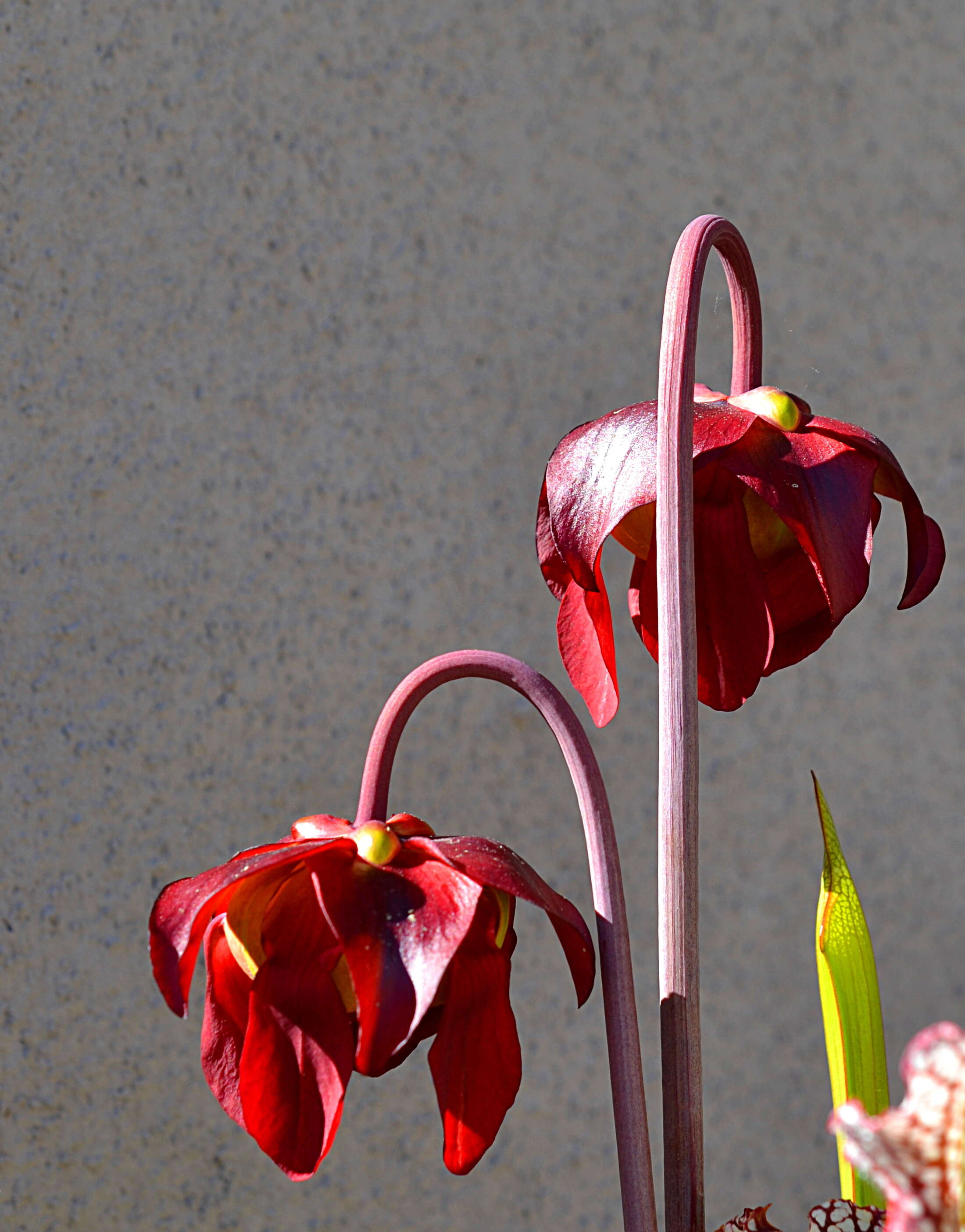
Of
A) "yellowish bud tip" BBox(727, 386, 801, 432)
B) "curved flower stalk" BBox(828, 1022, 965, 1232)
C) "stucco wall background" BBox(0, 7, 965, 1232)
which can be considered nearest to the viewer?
"curved flower stalk" BBox(828, 1022, 965, 1232)

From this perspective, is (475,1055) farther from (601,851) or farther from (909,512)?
(909,512)

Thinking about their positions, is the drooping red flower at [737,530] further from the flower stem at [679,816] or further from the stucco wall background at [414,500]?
the stucco wall background at [414,500]

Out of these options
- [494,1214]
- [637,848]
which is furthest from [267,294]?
[494,1214]

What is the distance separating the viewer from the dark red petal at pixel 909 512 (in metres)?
0.25

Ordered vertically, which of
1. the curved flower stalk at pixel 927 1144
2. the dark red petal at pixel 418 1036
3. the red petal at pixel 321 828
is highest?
the red petal at pixel 321 828

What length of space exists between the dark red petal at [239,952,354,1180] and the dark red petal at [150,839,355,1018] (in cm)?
2

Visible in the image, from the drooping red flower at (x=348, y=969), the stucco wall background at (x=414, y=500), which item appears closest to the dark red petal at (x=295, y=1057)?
the drooping red flower at (x=348, y=969)

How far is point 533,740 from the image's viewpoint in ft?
1.77

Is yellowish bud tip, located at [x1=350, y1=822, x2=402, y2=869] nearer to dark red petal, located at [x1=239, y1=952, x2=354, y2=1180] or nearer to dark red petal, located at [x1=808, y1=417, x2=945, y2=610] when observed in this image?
dark red petal, located at [x1=239, y1=952, x2=354, y2=1180]

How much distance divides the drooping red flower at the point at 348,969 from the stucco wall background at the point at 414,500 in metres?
0.29

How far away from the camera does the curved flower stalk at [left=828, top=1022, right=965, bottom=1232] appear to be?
0.15m

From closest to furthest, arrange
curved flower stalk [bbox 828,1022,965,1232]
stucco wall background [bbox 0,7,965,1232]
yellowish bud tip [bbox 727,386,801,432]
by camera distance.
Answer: curved flower stalk [bbox 828,1022,965,1232]
yellowish bud tip [bbox 727,386,801,432]
stucco wall background [bbox 0,7,965,1232]

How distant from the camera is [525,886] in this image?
Result: 0.22m

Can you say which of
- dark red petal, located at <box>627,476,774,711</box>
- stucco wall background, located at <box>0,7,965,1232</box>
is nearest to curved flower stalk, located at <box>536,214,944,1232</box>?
dark red petal, located at <box>627,476,774,711</box>
